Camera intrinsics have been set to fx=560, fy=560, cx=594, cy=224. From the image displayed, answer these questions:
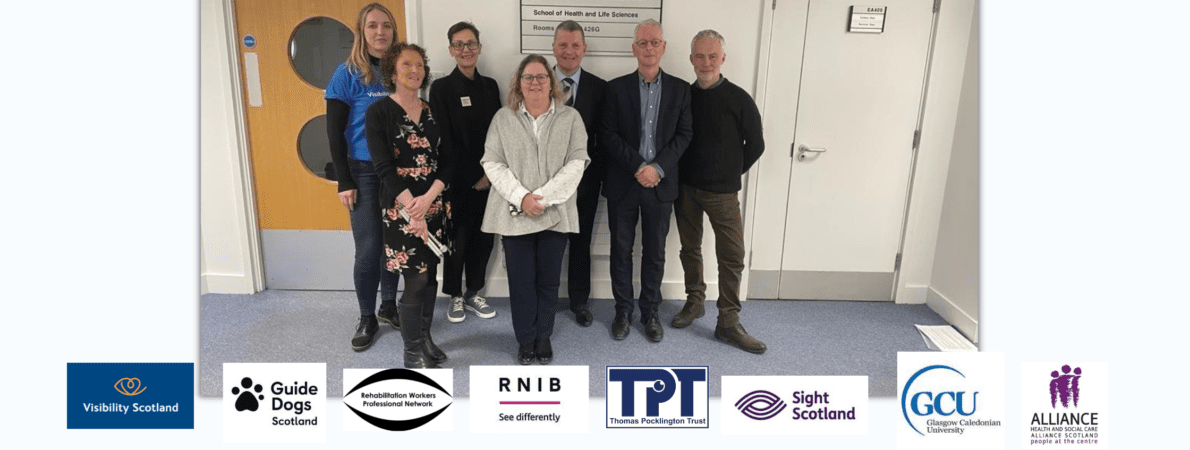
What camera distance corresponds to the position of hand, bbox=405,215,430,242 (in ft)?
6.39

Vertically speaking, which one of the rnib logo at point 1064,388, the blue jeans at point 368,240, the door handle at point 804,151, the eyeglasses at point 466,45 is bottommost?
the rnib logo at point 1064,388

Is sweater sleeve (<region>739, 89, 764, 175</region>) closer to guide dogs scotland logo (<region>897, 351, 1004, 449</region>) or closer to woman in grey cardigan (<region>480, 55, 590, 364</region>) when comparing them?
woman in grey cardigan (<region>480, 55, 590, 364</region>)

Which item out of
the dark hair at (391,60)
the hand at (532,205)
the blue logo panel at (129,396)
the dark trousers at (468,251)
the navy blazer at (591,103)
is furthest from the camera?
the dark trousers at (468,251)

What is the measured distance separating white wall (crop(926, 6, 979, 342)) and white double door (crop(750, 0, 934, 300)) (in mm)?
169

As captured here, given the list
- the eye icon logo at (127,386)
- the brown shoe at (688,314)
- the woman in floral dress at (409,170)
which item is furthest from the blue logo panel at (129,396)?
the brown shoe at (688,314)

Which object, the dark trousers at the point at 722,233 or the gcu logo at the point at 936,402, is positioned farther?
the dark trousers at the point at 722,233

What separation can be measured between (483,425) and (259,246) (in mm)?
1363

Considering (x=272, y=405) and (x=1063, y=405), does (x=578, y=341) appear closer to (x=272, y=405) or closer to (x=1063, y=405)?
(x=272, y=405)

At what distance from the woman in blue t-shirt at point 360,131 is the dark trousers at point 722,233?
128 centimetres

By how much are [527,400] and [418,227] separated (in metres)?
0.70

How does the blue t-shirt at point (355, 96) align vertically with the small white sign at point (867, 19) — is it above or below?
below

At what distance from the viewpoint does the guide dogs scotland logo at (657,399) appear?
1805 mm

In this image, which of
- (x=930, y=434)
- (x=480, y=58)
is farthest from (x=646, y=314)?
(x=480, y=58)

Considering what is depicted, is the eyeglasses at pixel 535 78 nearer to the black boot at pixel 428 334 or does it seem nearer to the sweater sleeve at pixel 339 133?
the sweater sleeve at pixel 339 133
